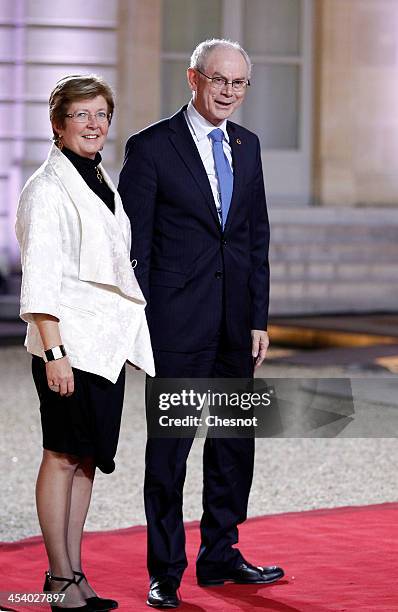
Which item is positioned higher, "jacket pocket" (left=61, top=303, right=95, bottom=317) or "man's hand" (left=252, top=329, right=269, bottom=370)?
"jacket pocket" (left=61, top=303, right=95, bottom=317)

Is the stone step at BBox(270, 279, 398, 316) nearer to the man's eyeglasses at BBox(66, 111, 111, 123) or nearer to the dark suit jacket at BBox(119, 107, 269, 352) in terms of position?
the dark suit jacket at BBox(119, 107, 269, 352)

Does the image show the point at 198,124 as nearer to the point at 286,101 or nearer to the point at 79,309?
the point at 79,309

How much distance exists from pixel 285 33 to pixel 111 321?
43.3 ft

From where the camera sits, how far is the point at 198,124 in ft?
14.4

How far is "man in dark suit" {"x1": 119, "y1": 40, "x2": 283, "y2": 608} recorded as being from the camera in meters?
4.27

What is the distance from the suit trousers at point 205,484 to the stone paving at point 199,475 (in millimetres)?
1209

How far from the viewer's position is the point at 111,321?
406cm

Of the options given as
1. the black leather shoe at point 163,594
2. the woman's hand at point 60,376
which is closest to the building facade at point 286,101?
the black leather shoe at point 163,594

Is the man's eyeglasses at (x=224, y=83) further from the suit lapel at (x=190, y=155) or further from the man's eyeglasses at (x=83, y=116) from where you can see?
the man's eyeglasses at (x=83, y=116)

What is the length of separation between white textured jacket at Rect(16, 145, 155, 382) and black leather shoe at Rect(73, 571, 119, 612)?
1.94 feet

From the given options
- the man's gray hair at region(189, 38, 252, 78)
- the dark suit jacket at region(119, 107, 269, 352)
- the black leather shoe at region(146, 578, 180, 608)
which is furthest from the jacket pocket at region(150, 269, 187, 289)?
the black leather shoe at region(146, 578, 180, 608)

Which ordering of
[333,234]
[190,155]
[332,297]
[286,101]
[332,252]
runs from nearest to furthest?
1. [190,155]
2. [332,297]
3. [332,252]
4. [333,234]
5. [286,101]

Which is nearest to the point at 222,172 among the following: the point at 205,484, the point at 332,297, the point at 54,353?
the point at 54,353

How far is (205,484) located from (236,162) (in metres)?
0.99
